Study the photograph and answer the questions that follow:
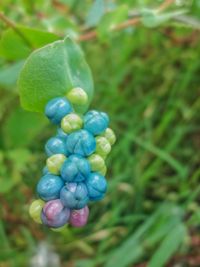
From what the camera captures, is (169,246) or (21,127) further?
(21,127)

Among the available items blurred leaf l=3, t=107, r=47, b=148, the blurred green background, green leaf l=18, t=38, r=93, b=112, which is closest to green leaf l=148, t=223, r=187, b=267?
the blurred green background

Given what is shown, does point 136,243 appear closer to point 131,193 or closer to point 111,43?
point 131,193

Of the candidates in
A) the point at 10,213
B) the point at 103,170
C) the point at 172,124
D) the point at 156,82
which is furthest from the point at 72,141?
the point at 156,82

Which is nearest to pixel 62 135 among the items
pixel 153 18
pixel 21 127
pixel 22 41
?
pixel 22 41

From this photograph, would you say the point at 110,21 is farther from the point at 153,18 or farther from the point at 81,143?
the point at 81,143

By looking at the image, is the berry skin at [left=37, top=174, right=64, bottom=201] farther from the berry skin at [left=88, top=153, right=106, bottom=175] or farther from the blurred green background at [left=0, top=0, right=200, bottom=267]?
the blurred green background at [left=0, top=0, right=200, bottom=267]

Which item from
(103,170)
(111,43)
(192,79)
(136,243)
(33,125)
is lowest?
(103,170)

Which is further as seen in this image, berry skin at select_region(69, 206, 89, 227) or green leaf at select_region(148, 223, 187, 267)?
green leaf at select_region(148, 223, 187, 267)

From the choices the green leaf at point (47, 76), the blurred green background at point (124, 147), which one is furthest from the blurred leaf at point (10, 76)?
the green leaf at point (47, 76)
